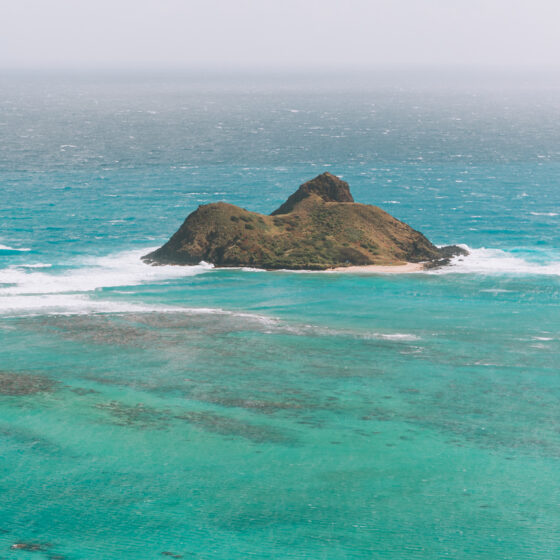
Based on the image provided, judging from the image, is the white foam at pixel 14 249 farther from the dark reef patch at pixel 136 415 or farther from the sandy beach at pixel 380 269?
the dark reef patch at pixel 136 415

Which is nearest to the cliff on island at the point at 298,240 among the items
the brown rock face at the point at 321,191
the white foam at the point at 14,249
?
A: the brown rock face at the point at 321,191

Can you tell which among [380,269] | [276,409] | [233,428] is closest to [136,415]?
[233,428]

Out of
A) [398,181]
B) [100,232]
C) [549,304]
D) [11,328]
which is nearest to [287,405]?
[11,328]

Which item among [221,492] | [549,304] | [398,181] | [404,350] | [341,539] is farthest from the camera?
[398,181]

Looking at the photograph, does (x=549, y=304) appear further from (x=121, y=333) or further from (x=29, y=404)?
(x=29, y=404)

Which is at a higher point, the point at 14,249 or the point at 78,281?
the point at 14,249

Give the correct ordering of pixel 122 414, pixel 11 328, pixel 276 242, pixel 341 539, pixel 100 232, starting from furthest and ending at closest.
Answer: pixel 100 232
pixel 276 242
pixel 11 328
pixel 122 414
pixel 341 539

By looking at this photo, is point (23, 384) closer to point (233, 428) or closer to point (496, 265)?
point (233, 428)

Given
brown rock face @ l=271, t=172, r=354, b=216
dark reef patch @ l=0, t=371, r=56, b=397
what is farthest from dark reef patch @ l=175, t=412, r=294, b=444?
brown rock face @ l=271, t=172, r=354, b=216
